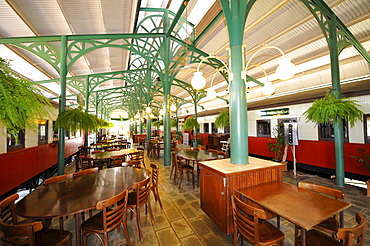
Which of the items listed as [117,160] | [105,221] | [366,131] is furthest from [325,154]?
[117,160]

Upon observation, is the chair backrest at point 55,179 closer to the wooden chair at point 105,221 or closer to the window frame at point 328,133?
the wooden chair at point 105,221

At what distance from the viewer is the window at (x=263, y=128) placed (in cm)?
743

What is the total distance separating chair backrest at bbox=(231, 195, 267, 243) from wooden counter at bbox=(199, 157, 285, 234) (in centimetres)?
29

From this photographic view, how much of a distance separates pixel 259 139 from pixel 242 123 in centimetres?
593

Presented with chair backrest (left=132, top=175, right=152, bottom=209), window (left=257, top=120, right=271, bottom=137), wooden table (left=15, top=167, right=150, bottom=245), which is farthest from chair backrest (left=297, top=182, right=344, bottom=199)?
window (left=257, top=120, right=271, bottom=137)

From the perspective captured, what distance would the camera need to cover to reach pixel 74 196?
6.60 ft

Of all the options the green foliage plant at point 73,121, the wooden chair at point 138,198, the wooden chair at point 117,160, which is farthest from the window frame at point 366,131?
the green foliage plant at point 73,121

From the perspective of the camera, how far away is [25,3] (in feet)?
12.2

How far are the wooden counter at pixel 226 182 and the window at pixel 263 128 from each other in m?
5.56

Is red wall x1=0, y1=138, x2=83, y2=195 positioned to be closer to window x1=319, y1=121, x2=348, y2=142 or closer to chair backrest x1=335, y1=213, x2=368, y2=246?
chair backrest x1=335, y1=213, x2=368, y2=246

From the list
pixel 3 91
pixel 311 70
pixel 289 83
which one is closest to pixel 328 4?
pixel 311 70

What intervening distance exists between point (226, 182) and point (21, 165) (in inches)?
212

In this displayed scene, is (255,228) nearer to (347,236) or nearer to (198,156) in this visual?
(347,236)

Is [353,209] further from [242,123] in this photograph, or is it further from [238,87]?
[238,87]
